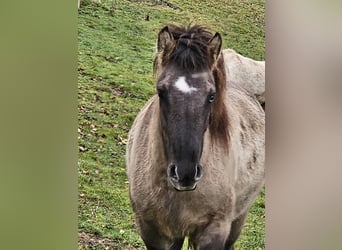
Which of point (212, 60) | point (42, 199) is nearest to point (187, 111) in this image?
point (212, 60)

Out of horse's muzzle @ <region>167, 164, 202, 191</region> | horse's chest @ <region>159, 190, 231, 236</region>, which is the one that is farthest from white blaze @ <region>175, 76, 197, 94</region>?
horse's chest @ <region>159, 190, 231, 236</region>

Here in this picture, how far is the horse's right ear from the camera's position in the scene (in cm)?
249

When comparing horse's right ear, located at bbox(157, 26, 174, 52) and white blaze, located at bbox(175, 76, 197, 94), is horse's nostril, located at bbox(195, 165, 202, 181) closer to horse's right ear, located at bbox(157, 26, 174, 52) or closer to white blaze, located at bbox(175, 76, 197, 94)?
white blaze, located at bbox(175, 76, 197, 94)

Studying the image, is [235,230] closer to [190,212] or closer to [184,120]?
[190,212]

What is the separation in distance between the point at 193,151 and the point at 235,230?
0.53 m

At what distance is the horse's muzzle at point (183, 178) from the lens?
2.33 metres

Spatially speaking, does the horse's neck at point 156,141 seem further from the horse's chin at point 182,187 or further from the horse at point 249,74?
the horse at point 249,74

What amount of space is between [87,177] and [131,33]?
0.68 metres

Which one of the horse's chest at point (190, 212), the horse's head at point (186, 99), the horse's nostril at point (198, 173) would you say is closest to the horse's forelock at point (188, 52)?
the horse's head at point (186, 99)

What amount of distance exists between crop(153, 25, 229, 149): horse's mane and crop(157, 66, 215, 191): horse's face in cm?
5

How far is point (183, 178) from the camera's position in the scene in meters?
2.34

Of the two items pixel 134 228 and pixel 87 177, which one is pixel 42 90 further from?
pixel 134 228

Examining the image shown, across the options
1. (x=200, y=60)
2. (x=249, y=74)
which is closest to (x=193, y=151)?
(x=200, y=60)

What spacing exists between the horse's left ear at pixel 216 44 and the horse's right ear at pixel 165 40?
0.16 m
